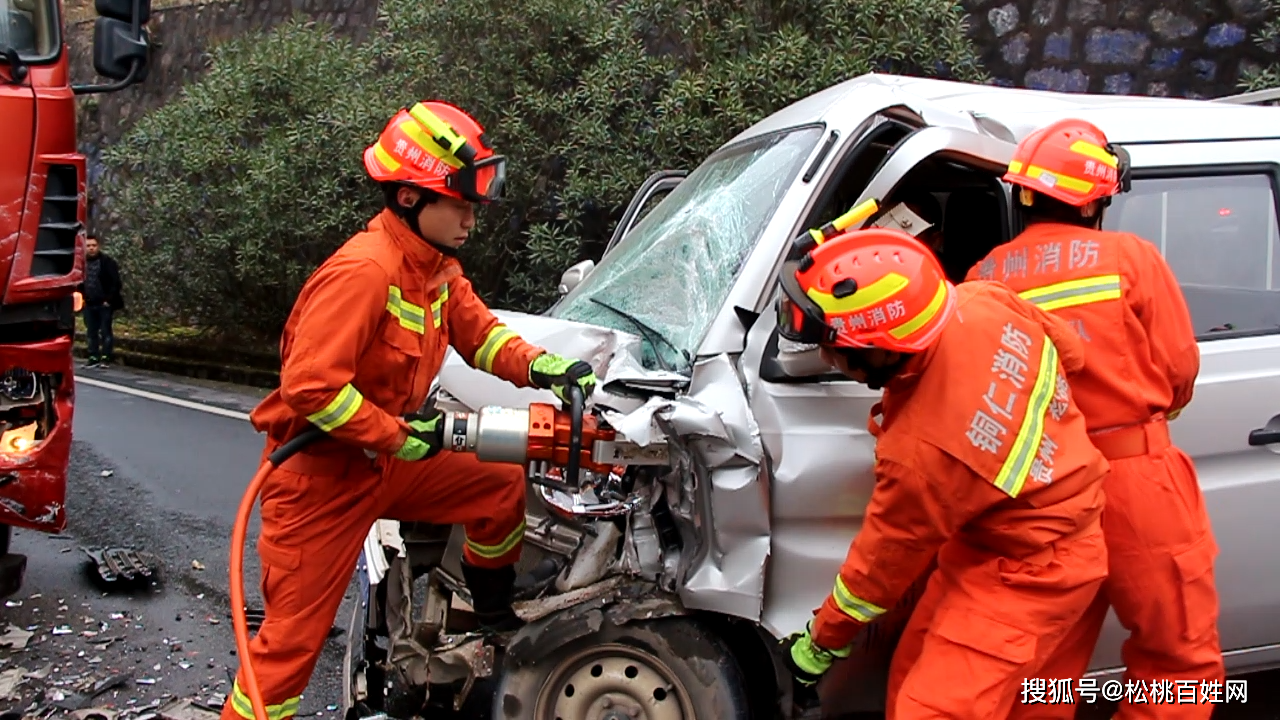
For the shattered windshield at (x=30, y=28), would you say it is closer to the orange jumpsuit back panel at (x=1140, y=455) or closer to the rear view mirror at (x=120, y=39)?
the rear view mirror at (x=120, y=39)

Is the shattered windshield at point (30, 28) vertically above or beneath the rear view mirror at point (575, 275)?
above

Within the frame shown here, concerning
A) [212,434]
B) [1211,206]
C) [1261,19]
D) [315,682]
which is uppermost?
[1261,19]

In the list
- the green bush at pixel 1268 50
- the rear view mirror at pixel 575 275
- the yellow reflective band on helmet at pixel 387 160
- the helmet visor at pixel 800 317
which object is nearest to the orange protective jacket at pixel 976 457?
the helmet visor at pixel 800 317

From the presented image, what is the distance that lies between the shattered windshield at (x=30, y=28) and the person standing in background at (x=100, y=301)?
8.39 m

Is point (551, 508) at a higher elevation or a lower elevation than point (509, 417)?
lower

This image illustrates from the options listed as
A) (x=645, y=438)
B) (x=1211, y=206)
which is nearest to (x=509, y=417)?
(x=645, y=438)

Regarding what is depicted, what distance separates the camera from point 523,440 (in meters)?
2.74

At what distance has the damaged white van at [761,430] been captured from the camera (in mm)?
2719

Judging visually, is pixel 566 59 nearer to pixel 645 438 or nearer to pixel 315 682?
pixel 315 682

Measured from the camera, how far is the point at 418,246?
2.95 meters

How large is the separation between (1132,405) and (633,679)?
58.1 inches

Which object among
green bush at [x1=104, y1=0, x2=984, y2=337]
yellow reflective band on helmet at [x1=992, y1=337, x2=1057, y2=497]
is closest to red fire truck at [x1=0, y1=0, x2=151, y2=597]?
yellow reflective band on helmet at [x1=992, y1=337, x2=1057, y2=497]

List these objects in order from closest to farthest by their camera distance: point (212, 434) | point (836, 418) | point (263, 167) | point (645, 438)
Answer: point (645, 438) < point (836, 418) < point (212, 434) < point (263, 167)

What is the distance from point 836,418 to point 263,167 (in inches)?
317
